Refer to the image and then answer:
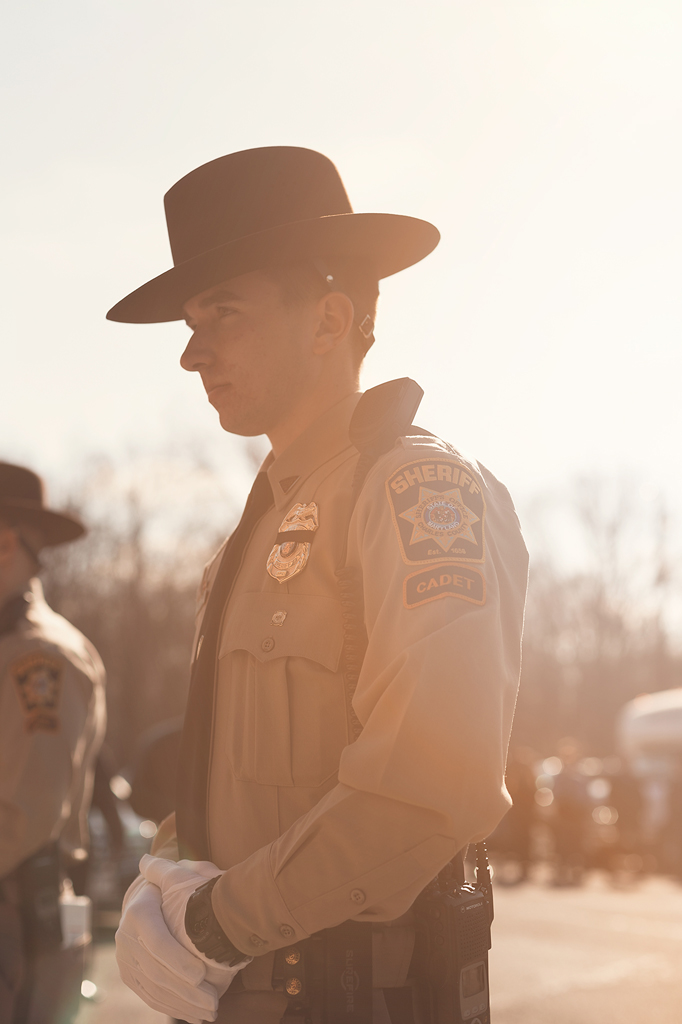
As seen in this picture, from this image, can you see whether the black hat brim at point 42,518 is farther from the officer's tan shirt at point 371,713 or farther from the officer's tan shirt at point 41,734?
the officer's tan shirt at point 371,713

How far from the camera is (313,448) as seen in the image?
2242 millimetres

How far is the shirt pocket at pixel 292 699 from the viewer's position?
1.87 meters

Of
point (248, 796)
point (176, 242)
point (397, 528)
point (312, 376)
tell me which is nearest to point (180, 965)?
point (248, 796)

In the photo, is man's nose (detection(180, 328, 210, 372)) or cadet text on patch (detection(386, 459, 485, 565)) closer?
cadet text on patch (detection(386, 459, 485, 565))

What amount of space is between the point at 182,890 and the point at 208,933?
0.42 feet

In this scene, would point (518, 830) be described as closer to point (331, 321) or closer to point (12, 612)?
point (12, 612)

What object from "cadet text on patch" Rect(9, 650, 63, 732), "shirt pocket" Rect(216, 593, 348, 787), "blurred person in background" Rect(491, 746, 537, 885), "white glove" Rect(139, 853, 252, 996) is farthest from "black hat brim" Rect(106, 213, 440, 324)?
"blurred person in background" Rect(491, 746, 537, 885)

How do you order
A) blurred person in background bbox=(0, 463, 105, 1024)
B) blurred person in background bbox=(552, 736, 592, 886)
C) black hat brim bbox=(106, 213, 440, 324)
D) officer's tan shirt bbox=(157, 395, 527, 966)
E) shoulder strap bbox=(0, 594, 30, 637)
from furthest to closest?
blurred person in background bbox=(552, 736, 592, 886)
shoulder strap bbox=(0, 594, 30, 637)
blurred person in background bbox=(0, 463, 105, 1024)
black hat brim bbox=(106, 213, 440, 324)
officer's tan shirt bbox=(157, 395, 527, 966)

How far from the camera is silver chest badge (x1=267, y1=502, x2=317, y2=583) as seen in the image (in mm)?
1981

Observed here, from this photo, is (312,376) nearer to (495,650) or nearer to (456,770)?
(495,650)

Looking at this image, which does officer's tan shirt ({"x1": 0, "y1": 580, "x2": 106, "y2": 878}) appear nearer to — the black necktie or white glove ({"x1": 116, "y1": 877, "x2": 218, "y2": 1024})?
the black necktie

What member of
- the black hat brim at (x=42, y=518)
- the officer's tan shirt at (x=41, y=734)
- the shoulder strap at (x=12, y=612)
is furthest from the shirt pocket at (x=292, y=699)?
the black hat brim at (x=42, y=518)

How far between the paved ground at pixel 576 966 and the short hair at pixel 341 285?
166 inches

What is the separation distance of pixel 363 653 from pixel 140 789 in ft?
9.31
